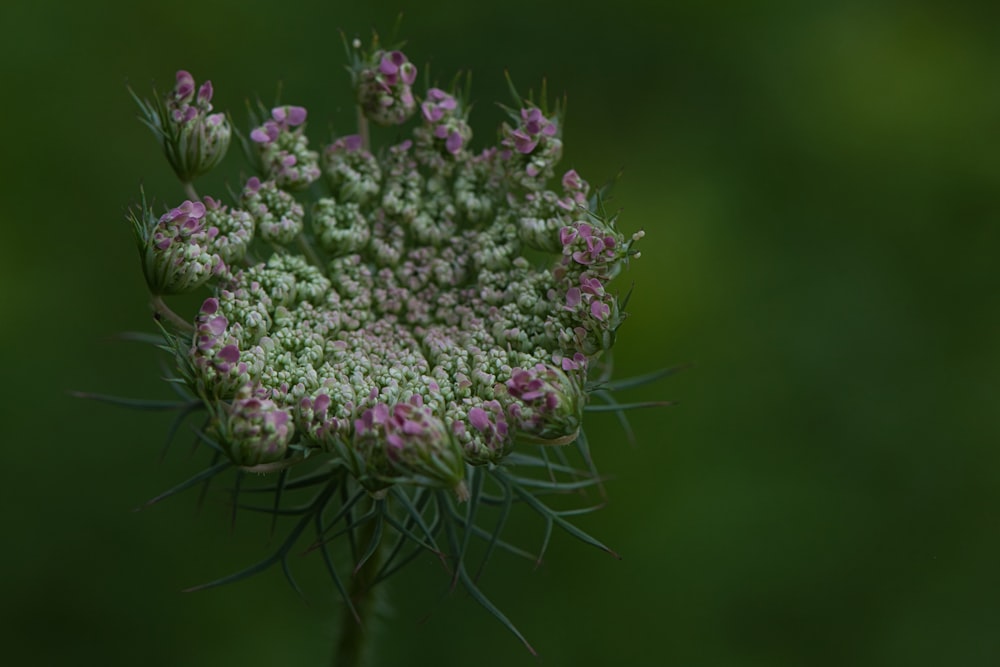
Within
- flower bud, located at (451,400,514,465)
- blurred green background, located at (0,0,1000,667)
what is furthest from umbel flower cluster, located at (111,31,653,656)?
blurred green background, located at (0,0,1000,667)

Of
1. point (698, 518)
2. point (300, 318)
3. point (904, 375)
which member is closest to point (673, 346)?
point (698, 518)

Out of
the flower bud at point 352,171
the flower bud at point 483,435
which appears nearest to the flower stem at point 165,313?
the flower bud at point 352,171

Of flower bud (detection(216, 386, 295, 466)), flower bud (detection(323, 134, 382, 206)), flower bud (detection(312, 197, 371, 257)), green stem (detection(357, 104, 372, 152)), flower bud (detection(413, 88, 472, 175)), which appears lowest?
flower bud (detection(216, 386, 295, 466))

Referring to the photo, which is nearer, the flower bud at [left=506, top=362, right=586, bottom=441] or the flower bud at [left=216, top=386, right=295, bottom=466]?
the flower bud at [left=216, top=386, right=295, bottom=466]

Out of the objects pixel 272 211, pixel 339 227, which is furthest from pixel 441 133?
pixel 272 211

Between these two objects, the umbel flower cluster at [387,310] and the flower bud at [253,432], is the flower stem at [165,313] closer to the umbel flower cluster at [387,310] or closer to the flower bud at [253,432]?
the umbel flower cluster at [387,310]

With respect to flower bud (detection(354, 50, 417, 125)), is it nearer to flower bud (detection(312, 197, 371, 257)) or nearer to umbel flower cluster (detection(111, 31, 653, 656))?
umbel flower cluster (detection(111, 31, 653, 656))

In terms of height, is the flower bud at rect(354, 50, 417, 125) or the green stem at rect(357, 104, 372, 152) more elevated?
the flower bud at rect(354, 50, 417, 125)
